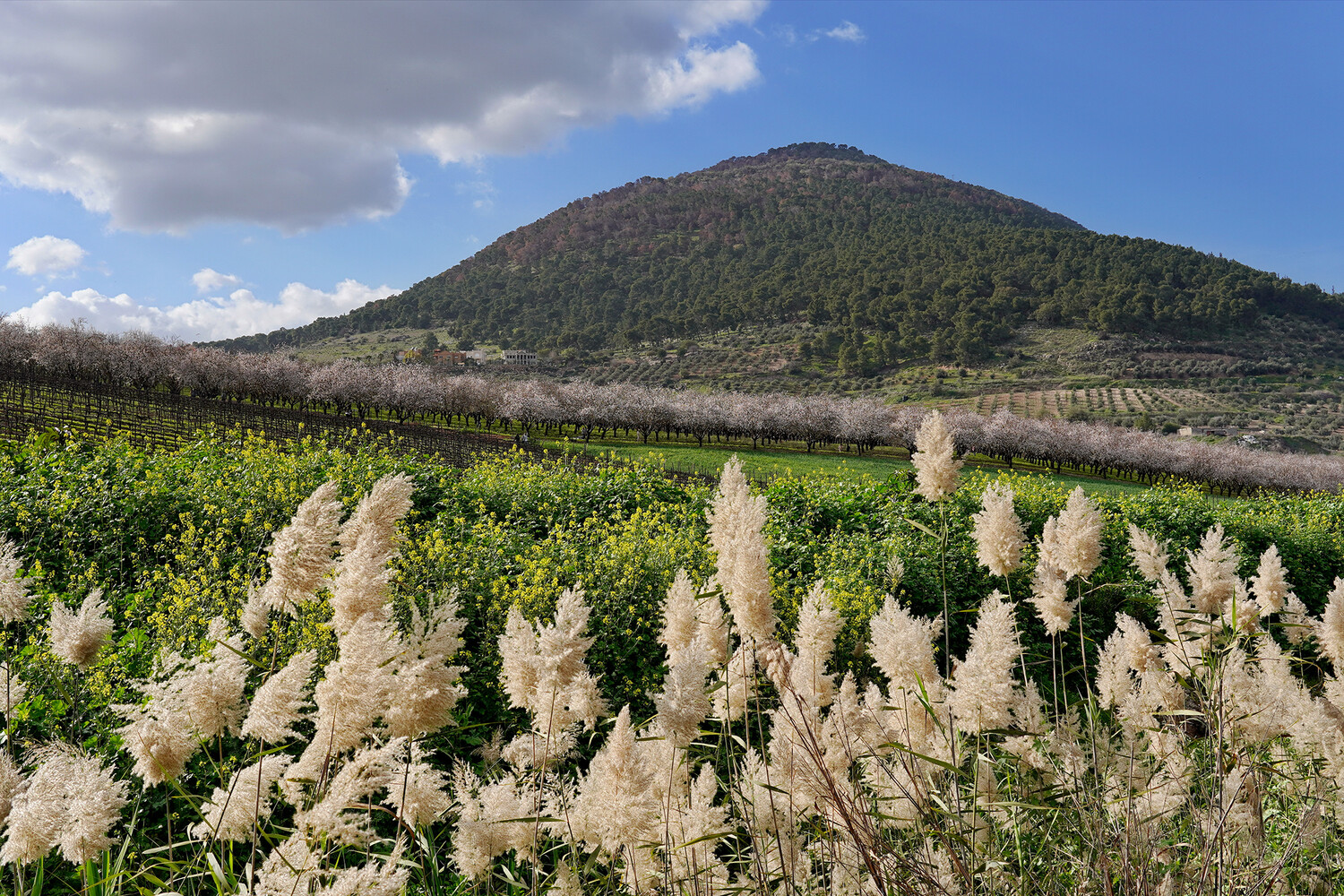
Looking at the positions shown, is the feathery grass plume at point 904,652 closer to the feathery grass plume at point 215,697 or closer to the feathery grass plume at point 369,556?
the feathery grass plume at point 369,556

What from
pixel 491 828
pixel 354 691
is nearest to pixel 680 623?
pixel 491 828

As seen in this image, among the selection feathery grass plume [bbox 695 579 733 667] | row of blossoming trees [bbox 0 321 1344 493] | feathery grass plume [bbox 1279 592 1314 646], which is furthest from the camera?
row of blossoming trees [bbox 0 321 1344 493]

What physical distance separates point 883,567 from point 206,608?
5.75m

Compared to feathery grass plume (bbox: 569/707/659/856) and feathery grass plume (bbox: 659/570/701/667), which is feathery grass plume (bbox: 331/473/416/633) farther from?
feathery grass plume (bbox: 659/570/701/667)

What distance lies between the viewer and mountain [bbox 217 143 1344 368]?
123312 millimetres

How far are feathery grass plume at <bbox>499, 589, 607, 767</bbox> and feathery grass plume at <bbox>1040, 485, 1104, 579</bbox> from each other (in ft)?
6.40

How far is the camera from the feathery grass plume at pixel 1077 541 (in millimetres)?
2859

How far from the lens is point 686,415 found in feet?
195

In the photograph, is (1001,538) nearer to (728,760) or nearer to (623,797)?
(728,760)

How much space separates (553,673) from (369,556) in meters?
0.61

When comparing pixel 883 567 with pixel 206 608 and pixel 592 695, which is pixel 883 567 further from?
pixel 206 608

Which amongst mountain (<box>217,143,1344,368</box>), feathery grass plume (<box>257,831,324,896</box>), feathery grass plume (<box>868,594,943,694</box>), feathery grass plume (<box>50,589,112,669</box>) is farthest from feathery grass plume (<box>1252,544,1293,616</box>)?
mountain (<box>217,143,1344,368</box>)

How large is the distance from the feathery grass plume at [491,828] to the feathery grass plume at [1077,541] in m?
2.24

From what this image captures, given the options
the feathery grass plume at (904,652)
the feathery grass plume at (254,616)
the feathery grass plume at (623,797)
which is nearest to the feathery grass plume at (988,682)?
the feathery grass plume at (904,652)
